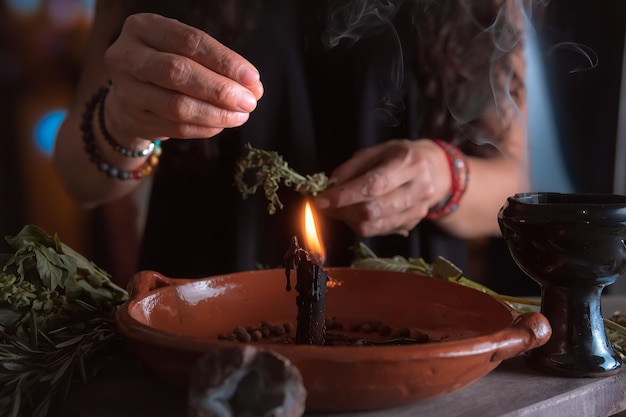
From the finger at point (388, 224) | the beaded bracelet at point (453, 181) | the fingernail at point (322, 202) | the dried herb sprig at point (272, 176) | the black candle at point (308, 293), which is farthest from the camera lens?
the beaded bracelet at point (453, 181)

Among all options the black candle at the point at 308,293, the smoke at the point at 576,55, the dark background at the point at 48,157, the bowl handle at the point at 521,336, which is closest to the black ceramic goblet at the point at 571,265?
the bowl handle at the point at 521,336

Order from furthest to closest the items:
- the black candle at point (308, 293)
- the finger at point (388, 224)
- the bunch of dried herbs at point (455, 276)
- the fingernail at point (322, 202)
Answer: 1. the finger at point (388, 224)
2. the fingernail at point (322, 202)
3. the bunch of dried herbs at point (455, 276)
4. the black candle at point (308, 293)

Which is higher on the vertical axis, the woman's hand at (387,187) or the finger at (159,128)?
the finger at (159,128)

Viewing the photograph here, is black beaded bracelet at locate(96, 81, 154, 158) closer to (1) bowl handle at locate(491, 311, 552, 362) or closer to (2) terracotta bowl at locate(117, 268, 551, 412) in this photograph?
(2) terracotta bowl at locate(117, 268, 551, 412)

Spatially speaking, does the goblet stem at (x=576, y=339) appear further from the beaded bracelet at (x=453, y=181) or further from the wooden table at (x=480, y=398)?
the beaded bracelet at (x=453, y=181)

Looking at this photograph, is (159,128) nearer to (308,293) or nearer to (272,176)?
(272,176)

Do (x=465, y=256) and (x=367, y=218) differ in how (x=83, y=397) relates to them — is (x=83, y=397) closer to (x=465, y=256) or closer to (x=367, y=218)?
(x=367, y=218)

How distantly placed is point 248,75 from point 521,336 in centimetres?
43

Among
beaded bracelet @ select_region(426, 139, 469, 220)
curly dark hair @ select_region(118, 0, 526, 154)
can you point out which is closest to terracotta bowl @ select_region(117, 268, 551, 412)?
beaded bracelet @ select_region(426, 139, 469, 220)

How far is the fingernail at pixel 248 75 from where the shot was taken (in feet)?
2.44

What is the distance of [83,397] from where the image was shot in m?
0.56

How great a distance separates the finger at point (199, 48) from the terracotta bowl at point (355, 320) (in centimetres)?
24

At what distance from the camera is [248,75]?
0.74 metres

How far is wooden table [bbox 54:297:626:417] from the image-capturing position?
1.72 feet
